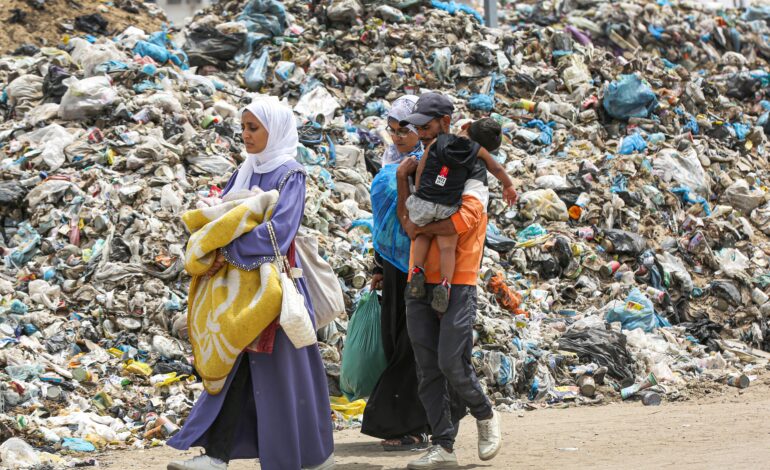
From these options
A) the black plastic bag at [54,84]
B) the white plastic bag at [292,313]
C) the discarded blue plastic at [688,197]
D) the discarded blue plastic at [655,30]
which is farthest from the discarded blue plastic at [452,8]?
the white plastic bag at [292,313]

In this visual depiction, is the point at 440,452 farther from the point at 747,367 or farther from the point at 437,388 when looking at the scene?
the point at 747,367

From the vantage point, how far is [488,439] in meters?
4.25

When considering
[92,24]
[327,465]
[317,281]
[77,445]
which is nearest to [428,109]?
[317,281]

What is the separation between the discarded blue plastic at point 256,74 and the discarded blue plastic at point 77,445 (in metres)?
5.64

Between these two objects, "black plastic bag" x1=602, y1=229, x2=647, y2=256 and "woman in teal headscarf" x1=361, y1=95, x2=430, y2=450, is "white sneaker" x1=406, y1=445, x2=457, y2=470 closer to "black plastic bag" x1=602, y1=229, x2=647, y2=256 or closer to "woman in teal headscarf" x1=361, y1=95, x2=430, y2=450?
"woman in teal headscarf" x1=361, y1=95, x2=430, y2=450

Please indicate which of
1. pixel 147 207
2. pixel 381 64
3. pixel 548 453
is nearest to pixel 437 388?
pixel 548 453

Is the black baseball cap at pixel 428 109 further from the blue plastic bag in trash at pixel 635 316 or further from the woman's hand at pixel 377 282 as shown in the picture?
the blue plastic bag in trash at pixel 635 316

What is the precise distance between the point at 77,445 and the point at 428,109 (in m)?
2.47

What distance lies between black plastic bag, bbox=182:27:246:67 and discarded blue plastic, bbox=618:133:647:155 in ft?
13.4

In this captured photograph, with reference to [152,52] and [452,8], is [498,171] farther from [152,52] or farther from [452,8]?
[452,8]

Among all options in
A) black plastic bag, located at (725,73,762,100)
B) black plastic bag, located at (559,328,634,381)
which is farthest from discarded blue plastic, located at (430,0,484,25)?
black plastic bag, located at (559,328,634,381)

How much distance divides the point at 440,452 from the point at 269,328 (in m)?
0.95

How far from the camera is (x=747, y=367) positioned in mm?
7270

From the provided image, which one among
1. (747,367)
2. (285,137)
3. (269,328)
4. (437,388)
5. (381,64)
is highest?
(381,64)
